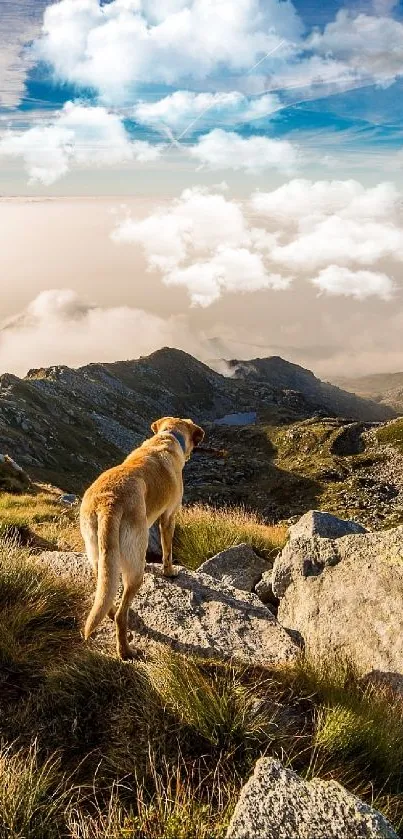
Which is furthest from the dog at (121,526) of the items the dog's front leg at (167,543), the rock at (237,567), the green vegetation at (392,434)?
the green vegetation at (392,434)

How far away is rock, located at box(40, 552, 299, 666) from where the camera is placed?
5.91 metres

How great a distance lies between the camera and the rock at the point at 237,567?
31.7 ft

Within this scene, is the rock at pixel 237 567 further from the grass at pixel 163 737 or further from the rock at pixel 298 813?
the rock at pixel 298 813

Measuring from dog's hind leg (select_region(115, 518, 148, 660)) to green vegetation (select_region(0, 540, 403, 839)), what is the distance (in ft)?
1.32

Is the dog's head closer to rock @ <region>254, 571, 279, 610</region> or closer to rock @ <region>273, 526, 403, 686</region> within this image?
rock @ <region>254, 571, 279, 610</region>

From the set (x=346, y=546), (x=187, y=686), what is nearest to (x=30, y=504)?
(x=346, y=546)

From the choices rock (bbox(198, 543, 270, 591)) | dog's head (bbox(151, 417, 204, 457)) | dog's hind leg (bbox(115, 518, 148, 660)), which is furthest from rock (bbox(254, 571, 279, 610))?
dog's hind leg (bbox(115, 518, 148, 660))

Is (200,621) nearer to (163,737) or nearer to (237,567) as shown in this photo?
(163,737)

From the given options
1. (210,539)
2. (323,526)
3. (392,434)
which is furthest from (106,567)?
(392,434)

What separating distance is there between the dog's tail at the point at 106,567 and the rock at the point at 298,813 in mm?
2272

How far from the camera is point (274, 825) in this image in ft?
9.23

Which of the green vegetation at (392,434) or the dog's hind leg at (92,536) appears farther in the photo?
the green vegetation at (392,434)

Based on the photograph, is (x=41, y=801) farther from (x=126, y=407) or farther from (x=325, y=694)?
(x=126, y=407)

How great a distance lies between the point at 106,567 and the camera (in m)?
5.22
